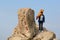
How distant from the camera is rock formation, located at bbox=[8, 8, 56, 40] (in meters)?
27.6

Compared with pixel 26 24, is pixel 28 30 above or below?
below

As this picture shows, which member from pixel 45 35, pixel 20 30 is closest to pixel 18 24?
pixel 20 30

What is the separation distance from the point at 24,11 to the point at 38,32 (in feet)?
7.37

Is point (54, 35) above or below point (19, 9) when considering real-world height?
below

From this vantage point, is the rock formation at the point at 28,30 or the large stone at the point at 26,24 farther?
the large stone at the point at 26,24

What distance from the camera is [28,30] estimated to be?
27828mm

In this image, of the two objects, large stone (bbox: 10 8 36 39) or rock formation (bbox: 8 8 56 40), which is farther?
large stone (bbox: 10 8 36 39)

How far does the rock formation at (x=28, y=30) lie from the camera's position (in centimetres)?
2756

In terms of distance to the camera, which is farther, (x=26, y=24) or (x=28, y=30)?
(x=26, y=24)

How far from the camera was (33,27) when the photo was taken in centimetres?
2805

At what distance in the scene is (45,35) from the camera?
27.6 metres

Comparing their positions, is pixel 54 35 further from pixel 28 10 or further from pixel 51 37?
pixel 28 10

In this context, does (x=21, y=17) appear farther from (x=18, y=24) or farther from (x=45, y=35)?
(x=45, y=35)

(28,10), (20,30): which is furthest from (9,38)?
(28,10)
